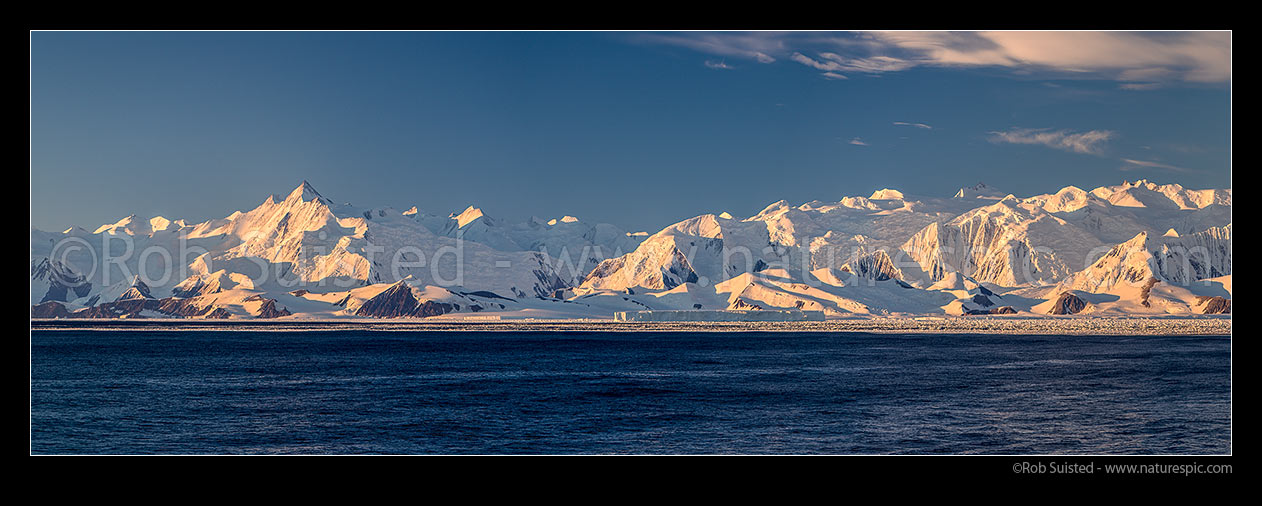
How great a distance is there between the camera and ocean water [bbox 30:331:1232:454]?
2042 inches

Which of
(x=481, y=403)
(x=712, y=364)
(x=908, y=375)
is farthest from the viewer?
(x=712, y=364)

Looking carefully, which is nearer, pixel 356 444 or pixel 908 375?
pixel 356 444

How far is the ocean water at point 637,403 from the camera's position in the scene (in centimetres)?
5188

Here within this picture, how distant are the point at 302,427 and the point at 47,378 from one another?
4425 centimetres

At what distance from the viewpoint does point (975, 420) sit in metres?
57.4

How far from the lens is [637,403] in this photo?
219 feet
